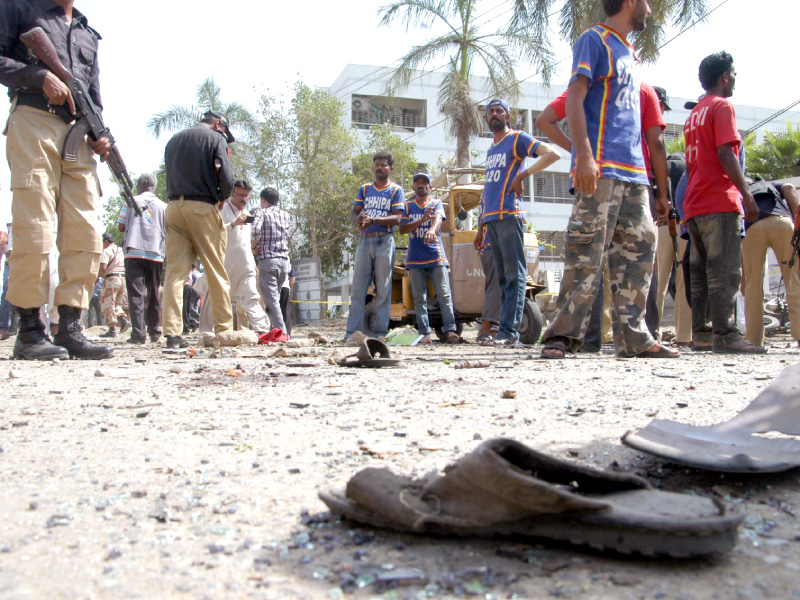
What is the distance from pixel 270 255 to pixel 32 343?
12.4 feet

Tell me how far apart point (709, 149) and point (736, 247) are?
2.37ft

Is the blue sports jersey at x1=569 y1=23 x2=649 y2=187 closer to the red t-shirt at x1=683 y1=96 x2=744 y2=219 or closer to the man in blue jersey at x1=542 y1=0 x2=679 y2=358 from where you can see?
the man in blue jersey at x1=542 y1=0 x2=679 y2=358

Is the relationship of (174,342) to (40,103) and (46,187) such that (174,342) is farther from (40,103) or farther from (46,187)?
(40,103)

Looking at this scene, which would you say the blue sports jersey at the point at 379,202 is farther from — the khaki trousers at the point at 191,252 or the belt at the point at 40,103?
the belt at the point at 40,103

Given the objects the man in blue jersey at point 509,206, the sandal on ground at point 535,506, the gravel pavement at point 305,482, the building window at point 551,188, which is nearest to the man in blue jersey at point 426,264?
the man in blue jersey at point 509,206

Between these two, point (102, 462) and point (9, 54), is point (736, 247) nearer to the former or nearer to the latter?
point (102, 462)

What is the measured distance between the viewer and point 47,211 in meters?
4.00

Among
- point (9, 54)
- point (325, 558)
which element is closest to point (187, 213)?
point (9, 54)

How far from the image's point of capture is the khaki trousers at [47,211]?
3.93 metres

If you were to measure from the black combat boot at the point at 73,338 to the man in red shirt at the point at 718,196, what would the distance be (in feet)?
13.3

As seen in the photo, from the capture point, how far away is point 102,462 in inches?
67.0

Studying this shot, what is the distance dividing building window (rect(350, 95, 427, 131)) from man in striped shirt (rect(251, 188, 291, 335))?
1021 inches

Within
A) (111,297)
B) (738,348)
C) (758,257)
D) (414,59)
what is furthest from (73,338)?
(414,59)

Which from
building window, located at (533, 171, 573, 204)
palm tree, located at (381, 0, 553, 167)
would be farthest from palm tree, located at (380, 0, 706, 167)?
building window, located at (533, 171, 573, 204)
